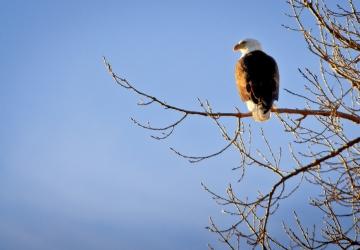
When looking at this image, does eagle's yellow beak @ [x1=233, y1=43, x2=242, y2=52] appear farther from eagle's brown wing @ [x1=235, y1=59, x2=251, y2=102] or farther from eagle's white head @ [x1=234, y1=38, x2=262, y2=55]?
eagle's brown wing @ [x1=235, y1=59, x2=251, y2=102]

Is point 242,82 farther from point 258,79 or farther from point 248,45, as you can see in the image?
point 248,45

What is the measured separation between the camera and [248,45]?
7055 mm

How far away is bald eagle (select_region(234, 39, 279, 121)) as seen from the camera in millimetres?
5298

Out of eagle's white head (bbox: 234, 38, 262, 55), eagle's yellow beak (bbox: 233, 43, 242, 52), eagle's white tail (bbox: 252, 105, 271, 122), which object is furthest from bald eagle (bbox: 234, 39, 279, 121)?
eagle's yellow beak (bbox: 233, 43, 242, 52)

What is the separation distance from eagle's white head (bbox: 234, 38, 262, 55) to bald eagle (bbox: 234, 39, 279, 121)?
67 centimetres

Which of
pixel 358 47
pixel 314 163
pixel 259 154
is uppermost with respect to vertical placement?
pixel 358 47

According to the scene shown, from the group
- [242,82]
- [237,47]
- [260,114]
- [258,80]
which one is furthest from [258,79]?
[237,47]

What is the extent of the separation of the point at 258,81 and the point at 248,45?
5.10 ft

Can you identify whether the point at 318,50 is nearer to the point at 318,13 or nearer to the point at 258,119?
the point at 318,13

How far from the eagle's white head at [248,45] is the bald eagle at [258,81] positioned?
2.21 ft

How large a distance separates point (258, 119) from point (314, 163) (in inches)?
58.4

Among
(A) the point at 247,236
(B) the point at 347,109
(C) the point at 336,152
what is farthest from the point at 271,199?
(B) the point at 347,109

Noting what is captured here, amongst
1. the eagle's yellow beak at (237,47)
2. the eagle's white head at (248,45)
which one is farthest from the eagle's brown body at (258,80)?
the eagle's yellow beak at (237,47)

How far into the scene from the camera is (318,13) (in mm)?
4066
